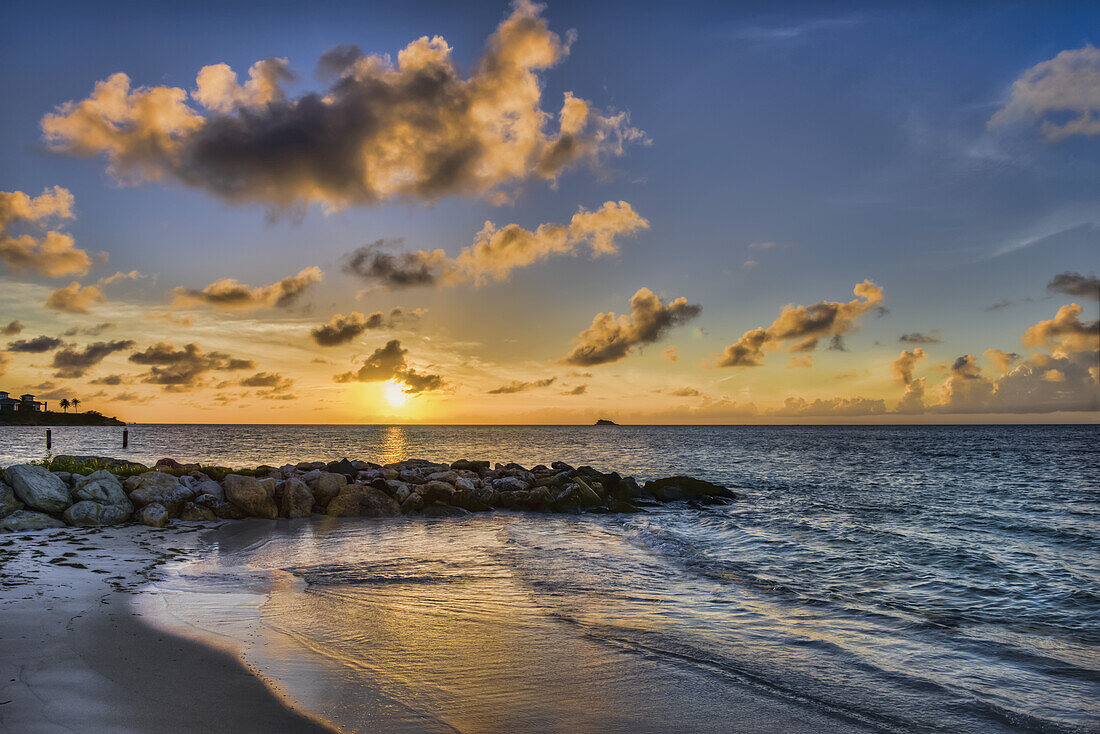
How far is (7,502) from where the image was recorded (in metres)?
15.2

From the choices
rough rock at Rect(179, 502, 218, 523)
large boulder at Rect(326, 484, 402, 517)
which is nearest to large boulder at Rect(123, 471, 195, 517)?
rough rock at Rect(179, 502, 218, 523)

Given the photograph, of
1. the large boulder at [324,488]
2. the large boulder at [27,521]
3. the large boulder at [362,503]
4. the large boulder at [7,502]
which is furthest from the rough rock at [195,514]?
the large boulder at [7,502]

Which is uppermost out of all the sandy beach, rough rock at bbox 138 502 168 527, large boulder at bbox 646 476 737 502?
the sandy beach

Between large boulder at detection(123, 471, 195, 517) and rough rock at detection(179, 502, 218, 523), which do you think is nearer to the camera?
large boulder at detection(123, 471, 195, 517)

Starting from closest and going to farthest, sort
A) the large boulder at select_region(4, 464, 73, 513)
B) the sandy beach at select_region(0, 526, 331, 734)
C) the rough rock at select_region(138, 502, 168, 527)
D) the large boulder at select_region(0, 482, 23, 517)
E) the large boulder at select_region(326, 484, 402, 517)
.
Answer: the sandy beach at select_region(0, 526, 331, 734) < the large boulder at select_region(0, 482, 23, 517) < the large boulder at select_region(4, 464, 73, 513) < the rough rock at select_region(138, 502, 168, 527) < the large boulder at select_region(326, 484, 402, 517)

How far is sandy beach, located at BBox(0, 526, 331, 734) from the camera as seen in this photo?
5180mm

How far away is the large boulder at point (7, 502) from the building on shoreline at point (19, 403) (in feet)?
688

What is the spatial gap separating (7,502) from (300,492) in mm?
7291

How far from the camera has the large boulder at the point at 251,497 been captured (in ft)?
61.8

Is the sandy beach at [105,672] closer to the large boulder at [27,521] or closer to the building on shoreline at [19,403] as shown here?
the large boulder at [27,521]

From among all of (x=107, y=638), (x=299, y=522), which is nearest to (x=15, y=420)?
(x=299, y=522)

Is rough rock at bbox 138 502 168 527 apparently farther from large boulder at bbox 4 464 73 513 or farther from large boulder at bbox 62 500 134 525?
large boulder at bbox 4 464 73 513

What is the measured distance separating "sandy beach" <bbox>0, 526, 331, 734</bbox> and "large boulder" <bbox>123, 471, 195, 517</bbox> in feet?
23.5

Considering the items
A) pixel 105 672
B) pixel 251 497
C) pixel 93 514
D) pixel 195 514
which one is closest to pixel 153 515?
pixel 93 514
